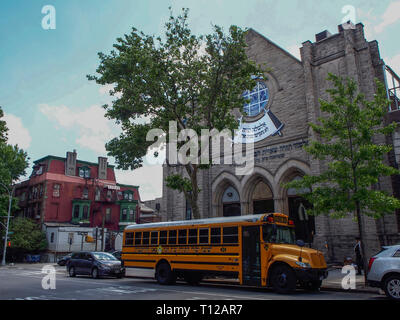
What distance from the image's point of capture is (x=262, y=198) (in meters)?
24.1

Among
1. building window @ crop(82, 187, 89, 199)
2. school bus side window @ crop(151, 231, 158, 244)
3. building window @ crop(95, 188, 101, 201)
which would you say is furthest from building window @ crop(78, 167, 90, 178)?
school bus side window @ crop(151, 231, 158, 244)

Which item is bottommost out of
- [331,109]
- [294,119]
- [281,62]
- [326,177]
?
[326,177]

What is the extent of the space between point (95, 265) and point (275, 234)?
11.1 metres

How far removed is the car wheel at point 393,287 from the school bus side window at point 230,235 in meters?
5.07

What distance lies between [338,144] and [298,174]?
8316 mm

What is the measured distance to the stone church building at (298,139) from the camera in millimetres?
19472

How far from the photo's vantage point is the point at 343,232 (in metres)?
19.6

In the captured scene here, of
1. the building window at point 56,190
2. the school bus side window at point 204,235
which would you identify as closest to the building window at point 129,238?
the school bus side window at point 204,235

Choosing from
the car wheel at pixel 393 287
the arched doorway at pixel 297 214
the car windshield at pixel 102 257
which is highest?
the arched doorway at pixel 297 214

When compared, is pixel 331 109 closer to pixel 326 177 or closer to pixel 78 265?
pixel 326 177

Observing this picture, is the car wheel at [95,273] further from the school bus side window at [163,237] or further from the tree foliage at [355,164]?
the tree foliage at [355,164]
